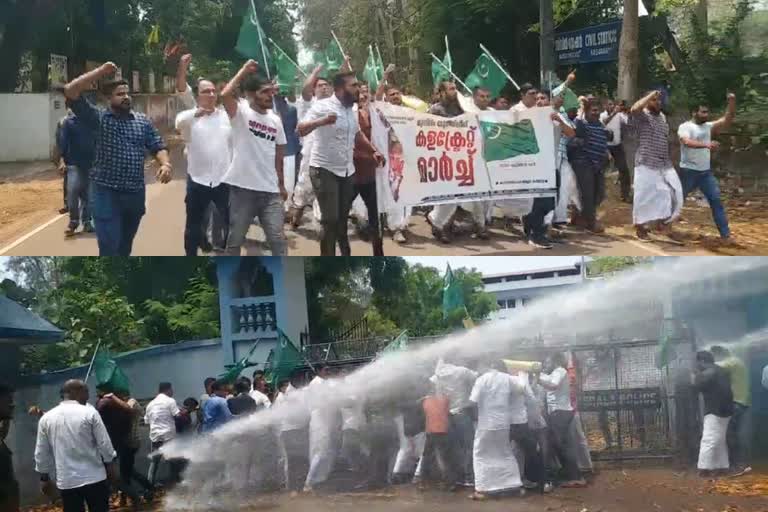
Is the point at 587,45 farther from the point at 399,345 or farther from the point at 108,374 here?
the point at 108,374

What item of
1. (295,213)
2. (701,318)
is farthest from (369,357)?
(701,318)

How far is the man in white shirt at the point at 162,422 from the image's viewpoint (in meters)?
5.04

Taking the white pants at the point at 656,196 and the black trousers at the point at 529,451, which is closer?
the black trousers at the point at 529,451

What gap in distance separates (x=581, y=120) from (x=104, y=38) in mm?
3116

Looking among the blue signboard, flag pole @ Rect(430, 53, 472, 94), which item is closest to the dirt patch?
the blue signboard

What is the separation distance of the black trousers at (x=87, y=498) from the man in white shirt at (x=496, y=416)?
2.00 m

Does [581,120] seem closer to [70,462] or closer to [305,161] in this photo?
[305,161]

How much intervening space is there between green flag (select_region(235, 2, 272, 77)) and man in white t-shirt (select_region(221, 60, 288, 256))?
0.09 metres

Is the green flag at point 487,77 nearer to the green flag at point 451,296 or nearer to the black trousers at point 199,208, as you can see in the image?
the green flag at point 451,296

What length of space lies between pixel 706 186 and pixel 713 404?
156cm

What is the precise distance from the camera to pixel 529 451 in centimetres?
503

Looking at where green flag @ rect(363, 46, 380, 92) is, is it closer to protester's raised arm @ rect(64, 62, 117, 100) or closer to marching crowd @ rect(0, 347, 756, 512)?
protester's raised arm @ rect(64, 62, 117, 100)

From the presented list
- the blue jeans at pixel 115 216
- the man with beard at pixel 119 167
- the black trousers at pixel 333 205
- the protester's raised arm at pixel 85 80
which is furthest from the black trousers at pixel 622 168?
the protester's raised arm at pixel 85 80

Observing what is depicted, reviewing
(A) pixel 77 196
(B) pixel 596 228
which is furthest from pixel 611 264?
(A) pixel 77 196
